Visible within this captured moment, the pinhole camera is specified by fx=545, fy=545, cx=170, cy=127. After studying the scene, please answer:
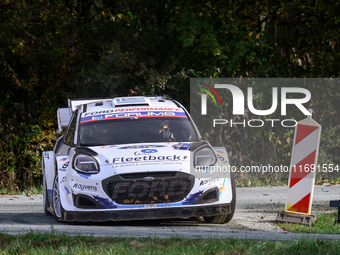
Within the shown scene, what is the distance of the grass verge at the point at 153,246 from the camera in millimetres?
5352

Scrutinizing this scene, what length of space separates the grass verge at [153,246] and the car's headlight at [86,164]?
4.22ft

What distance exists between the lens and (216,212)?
7.13 metres

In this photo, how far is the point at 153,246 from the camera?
5531mm

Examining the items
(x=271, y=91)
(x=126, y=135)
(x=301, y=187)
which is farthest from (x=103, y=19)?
(x=301, y=187)

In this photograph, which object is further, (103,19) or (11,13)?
(103,19)

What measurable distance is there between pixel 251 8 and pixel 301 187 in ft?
27.6

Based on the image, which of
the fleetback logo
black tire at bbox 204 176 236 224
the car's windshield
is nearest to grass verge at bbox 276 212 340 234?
black tire at bbox 204 176 236 224

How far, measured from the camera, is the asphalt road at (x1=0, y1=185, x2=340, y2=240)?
6309 millimetres

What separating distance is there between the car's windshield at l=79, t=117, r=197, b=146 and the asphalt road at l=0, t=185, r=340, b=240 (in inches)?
47.8

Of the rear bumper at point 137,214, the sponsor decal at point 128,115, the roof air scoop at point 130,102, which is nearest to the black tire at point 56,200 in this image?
the rear bumper at point 137,214

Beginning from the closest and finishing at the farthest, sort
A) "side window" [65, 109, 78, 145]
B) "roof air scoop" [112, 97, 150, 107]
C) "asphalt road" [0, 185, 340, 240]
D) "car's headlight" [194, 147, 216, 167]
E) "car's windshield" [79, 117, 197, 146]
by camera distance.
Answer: "asphalt road" [0, 185, 340, 240], "car's headlight" [194, 147, 216, 167], "car's windshield" [79, 117, 197, 146], "side window" [65, 109, 78, 145], "roof air scoop" [112, 97, 150, 107]

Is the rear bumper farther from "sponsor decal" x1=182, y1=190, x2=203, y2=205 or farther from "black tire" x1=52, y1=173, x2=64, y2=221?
"black tire" x1=52, y1=173, x2=64, y2=221

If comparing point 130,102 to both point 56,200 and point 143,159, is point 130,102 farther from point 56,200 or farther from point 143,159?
point 56,200

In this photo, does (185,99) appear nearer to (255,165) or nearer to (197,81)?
(197,81)
